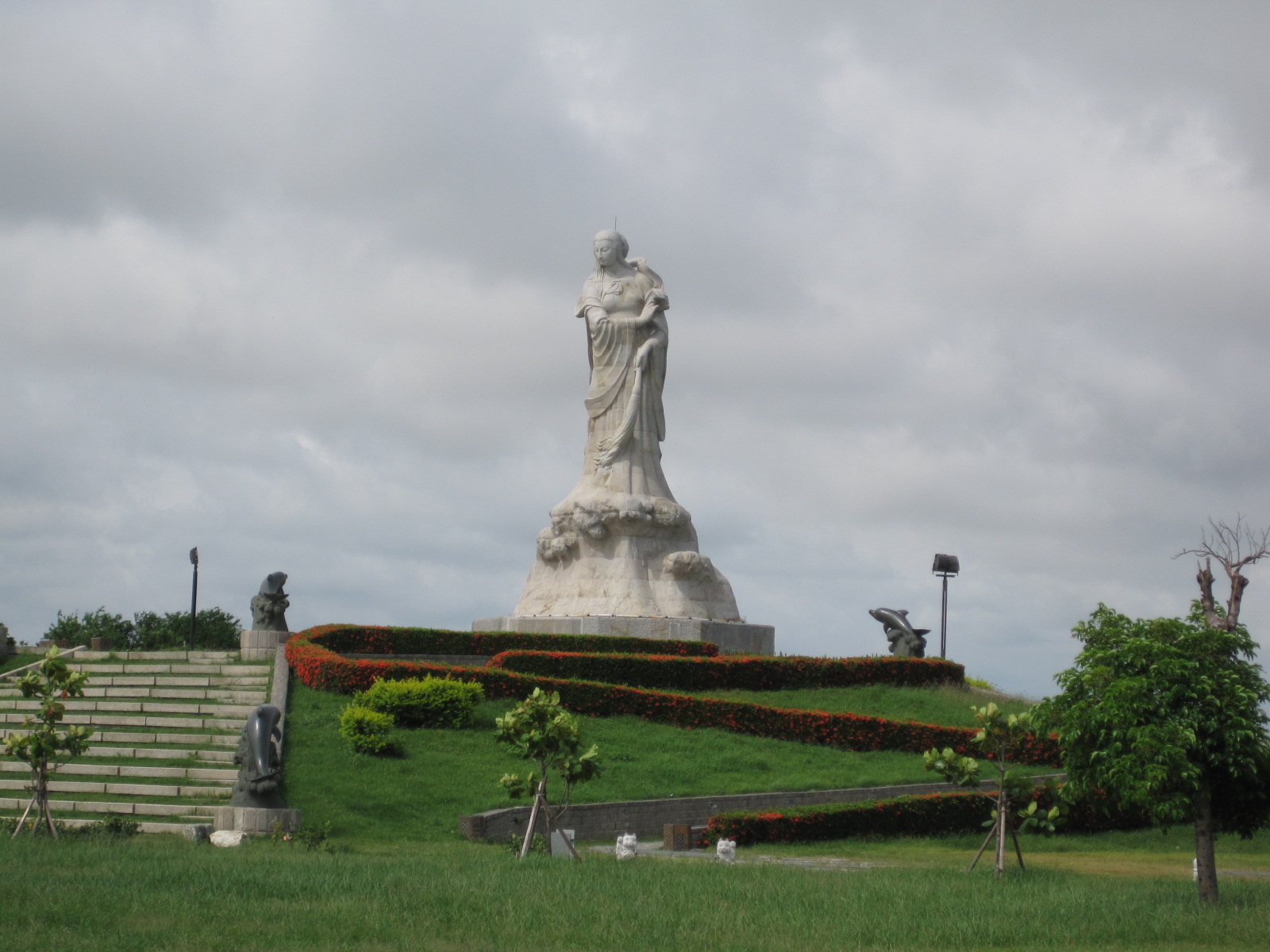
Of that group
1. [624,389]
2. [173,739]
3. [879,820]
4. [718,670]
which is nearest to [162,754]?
[173,739]

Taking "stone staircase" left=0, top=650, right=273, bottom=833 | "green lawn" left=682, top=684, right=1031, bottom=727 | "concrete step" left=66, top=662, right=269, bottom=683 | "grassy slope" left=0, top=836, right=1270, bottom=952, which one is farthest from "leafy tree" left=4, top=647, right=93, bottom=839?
"green lawn" left=682, top=684, right=1031, bottom=727

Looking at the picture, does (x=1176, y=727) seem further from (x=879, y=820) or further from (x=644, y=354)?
(x=644, y=354)

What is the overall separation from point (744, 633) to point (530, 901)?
1832 cm

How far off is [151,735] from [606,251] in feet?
52.3

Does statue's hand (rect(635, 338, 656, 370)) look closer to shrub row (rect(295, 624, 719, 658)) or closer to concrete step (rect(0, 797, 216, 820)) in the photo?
shrub row (rect(295, 624, 719, 658))

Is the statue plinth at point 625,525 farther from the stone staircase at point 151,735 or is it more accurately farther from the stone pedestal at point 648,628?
the stone staircase at point 151,735

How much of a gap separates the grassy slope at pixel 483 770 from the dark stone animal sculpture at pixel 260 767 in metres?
0.80

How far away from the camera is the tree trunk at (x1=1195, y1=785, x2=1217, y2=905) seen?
1177cm

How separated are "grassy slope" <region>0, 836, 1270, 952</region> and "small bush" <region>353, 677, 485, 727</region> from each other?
659 centimetres

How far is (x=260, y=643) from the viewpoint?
23.1m

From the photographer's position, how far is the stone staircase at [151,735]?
53.6 feet

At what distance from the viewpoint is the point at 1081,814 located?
18.4 meters

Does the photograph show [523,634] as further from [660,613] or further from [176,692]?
[176,692]

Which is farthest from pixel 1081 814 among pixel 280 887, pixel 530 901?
pixel 280 887
